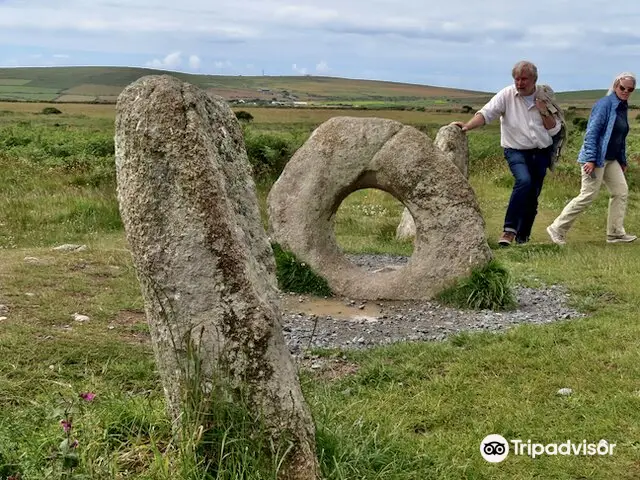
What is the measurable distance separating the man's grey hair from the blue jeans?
1087mm

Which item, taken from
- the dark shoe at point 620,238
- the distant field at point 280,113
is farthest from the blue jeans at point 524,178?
the distant field at point 280,113

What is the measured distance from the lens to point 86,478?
335 cm

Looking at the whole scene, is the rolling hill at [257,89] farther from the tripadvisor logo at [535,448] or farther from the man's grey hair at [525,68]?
the tripadvisor logo at [535,448]

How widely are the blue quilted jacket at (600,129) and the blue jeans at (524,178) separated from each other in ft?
1.94

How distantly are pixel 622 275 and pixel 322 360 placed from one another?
14.8ft

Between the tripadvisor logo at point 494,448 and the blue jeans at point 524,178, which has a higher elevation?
the blue jeans at point 524,178

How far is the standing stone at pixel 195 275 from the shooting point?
3.57 meters

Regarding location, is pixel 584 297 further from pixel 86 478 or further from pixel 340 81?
pixel 340 81

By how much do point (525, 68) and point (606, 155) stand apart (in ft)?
6.22

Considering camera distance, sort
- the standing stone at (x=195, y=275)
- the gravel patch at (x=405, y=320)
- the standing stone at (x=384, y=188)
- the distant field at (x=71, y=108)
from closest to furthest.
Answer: the standing stone at (x=195, y=275)
the gravel patch at (x=405, y=320)
the standing stone at (x=384, y=188)
the distant field at (x=71, y=108)

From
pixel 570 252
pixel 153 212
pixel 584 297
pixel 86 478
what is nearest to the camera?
pixel 86 478

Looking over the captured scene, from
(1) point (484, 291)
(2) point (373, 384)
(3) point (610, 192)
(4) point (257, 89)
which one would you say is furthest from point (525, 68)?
(4) point (257, 89)

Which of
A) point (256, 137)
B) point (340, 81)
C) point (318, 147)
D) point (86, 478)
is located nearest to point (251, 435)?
point (86, 478)

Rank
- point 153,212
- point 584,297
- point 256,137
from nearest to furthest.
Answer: point 153,212
point 584,297
point 256,137
